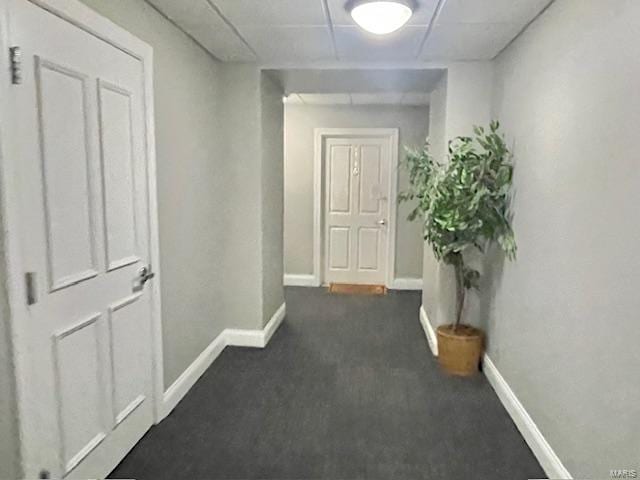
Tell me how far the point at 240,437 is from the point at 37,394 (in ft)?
3.88

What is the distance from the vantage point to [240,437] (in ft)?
8.68

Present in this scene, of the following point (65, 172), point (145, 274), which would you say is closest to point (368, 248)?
point (145, 274)

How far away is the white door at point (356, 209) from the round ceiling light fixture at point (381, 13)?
3.57 meters

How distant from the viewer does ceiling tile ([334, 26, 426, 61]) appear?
9.79ft

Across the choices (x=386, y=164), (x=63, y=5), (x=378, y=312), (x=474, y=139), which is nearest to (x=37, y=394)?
(x=63, y=5)

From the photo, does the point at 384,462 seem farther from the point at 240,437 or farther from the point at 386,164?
the point at 386,164

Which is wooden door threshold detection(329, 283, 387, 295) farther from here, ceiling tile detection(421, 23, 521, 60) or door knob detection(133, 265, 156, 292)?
door knob detection(133, 265, 156, 292)

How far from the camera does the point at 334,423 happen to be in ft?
9.23

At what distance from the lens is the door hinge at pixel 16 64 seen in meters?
1.62

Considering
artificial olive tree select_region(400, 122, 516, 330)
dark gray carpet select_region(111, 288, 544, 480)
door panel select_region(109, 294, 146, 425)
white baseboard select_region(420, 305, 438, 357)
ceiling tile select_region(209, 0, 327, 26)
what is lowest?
dark gray carpet select_region(111, 288, 544, 480)

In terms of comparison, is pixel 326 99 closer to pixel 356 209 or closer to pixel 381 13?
pixel 356 209

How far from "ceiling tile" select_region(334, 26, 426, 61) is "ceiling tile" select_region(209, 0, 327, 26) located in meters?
0.27

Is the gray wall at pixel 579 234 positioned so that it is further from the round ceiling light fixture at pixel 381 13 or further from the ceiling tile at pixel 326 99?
the ceiling tile at pixel 326 99

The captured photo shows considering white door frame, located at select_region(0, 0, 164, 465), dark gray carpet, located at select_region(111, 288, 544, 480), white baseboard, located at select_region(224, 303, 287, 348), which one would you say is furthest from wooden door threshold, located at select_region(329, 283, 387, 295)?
white door frame, located at select_region(0, 0, 164, 465)
